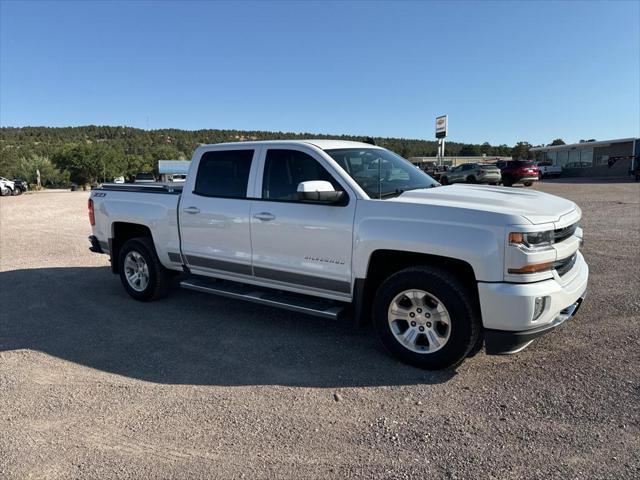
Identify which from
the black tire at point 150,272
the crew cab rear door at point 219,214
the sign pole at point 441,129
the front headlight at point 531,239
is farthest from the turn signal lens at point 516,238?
the sign pole at point 441,129

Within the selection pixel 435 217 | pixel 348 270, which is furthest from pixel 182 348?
pixel 435 217

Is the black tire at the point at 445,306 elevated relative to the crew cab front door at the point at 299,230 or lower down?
lower down

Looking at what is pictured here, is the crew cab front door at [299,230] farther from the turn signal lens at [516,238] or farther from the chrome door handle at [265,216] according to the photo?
the turn signal lens at [516,238]

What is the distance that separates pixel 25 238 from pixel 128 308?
8.33 m

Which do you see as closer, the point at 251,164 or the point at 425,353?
the point at 425,353

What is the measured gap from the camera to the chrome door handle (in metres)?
5.00

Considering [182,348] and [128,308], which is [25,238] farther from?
[182,348]

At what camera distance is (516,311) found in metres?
3.72

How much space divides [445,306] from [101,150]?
97.5m

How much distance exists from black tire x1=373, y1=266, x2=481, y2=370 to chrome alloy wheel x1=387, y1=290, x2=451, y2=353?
37mm

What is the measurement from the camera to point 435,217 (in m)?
4.04

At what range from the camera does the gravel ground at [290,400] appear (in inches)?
117

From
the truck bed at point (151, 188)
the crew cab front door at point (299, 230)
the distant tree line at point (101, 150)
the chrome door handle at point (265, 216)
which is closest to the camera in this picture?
the crew cab front door at point (299, 230)

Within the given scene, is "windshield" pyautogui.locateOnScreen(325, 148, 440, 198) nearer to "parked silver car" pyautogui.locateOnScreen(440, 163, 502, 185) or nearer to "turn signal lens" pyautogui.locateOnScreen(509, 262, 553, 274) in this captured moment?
"turn signal lens" pyautogui.locateOnScreen(509, 262, 553, 274)
